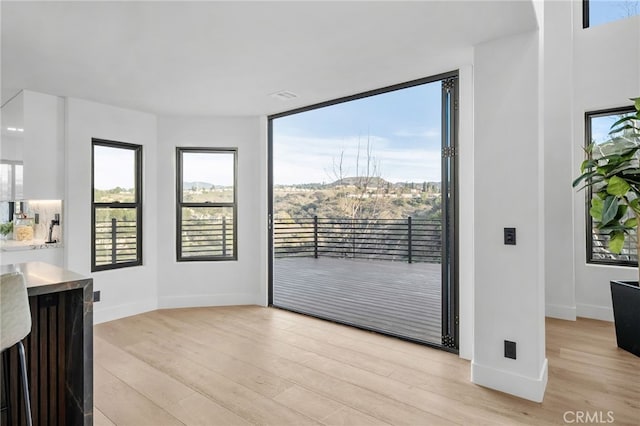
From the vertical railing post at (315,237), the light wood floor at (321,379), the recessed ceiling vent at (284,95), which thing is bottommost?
the light wood floor at (321,379)

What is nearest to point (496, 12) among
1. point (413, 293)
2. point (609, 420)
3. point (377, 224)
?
point (609, 420)

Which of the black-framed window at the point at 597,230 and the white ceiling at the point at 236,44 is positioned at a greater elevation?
the white ceiling at the point at 236,44

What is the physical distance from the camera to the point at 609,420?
2.21 metres

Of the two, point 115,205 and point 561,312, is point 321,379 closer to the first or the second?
point 561,312

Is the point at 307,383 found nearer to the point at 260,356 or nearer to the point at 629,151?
the point at 260,356

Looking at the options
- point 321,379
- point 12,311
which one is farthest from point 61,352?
point 321,379

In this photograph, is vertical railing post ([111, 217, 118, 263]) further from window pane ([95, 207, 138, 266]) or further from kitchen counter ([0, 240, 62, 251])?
kitchen counter ([0, 240, 62, 251])

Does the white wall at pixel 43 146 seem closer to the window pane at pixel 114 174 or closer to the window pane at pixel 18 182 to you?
the window pane at pixel 18 182

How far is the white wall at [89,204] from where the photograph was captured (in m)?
4.01

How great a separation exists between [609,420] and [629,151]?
80.3 inches

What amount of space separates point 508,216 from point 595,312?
108 inches

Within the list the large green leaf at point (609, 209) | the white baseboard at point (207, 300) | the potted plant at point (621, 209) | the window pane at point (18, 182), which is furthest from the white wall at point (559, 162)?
the window pane at point (18, 182)

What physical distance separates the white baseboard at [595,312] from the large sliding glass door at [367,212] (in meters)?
1.57

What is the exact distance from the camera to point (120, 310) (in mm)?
4355
